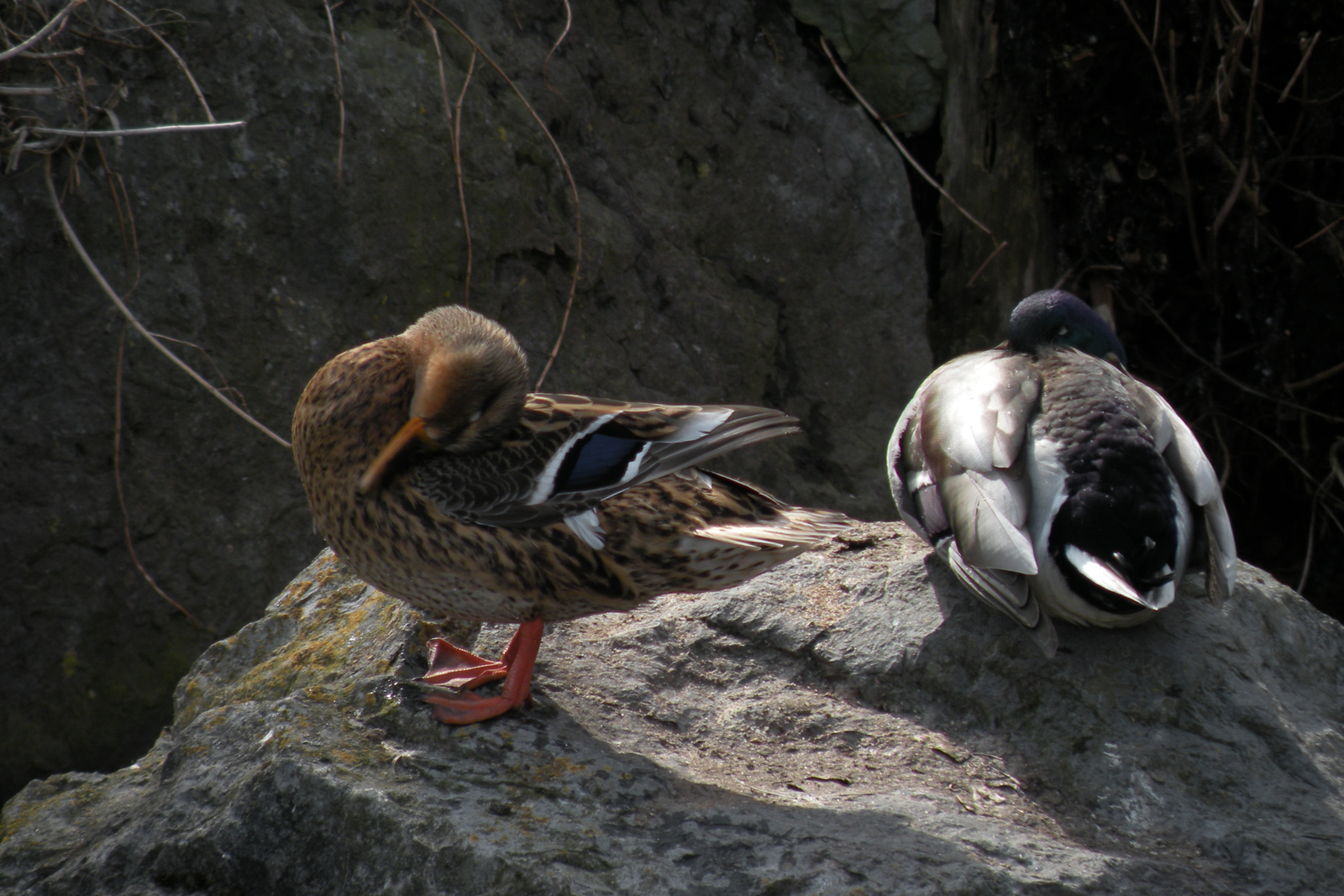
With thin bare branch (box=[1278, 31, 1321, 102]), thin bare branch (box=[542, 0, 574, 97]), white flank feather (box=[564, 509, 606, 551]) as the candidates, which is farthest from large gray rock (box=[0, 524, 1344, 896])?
thin bare branch (box=[1278, 31, 1321, 102])

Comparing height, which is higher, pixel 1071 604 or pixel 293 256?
pixel 293 256

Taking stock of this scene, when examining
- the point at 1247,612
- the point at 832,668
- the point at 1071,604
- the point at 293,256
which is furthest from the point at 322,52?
the point at 1247,612

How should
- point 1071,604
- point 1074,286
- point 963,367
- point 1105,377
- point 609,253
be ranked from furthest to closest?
point 1074,286, point 609,253, point 963,367, point 1105,377, point 1071,604

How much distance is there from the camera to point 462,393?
2.52 m

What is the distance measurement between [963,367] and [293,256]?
89.0 inches

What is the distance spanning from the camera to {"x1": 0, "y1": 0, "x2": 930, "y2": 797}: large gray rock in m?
3.79

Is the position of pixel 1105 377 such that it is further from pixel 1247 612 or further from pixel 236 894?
pixel 236 894

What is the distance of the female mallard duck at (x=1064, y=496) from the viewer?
2814mm

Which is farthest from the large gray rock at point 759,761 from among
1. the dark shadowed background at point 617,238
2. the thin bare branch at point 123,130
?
the thin bare branch at point 123,130

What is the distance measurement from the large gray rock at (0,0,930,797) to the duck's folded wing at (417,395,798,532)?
5.66 ft

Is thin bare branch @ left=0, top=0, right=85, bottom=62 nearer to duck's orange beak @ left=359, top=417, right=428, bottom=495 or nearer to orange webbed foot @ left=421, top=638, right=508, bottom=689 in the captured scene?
duck's orange beak @ left=359, top=417, right=428, bottom=495

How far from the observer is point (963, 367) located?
12.0ft

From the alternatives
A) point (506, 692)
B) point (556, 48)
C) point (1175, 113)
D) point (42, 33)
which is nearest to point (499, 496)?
point (506, 692)

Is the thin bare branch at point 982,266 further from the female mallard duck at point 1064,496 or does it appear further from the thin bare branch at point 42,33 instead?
the thin bare branch at point 42,33
